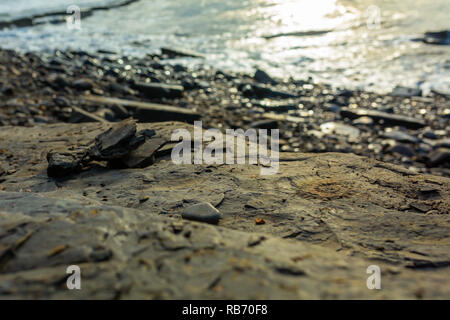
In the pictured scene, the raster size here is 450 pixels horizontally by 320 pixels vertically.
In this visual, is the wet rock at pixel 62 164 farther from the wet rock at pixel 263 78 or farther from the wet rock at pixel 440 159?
the wet rock at pixel 263 78

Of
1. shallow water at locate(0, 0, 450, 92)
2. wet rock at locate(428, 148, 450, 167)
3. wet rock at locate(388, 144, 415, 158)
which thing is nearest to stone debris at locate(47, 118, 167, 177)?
wet rock at locate(388, 144, 415, 158)

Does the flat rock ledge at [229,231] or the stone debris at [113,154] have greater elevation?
the stone debris at [113,154]

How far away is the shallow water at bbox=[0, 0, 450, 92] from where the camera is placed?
295 inches

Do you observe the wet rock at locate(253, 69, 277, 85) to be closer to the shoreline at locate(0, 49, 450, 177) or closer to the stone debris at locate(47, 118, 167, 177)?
the shoreline at locate(0, 49, 450, 177)

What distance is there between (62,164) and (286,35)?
27.6 ft

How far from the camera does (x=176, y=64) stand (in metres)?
7.30

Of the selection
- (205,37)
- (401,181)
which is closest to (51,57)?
(205,37)

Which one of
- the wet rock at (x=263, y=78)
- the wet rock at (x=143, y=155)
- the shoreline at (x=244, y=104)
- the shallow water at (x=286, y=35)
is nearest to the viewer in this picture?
the wet rock at (x=143, y=155)

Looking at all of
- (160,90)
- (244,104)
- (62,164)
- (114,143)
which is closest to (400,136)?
(244,104)

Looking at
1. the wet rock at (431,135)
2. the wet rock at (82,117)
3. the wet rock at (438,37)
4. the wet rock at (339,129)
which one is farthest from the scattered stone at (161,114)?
the wet rock at (438,37)

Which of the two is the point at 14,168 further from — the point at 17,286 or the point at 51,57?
the point at 51,57

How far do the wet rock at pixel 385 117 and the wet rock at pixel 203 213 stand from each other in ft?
12.9

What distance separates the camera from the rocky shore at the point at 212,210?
1232mm

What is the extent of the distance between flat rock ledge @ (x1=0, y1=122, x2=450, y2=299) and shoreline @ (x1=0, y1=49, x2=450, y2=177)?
1888mm
